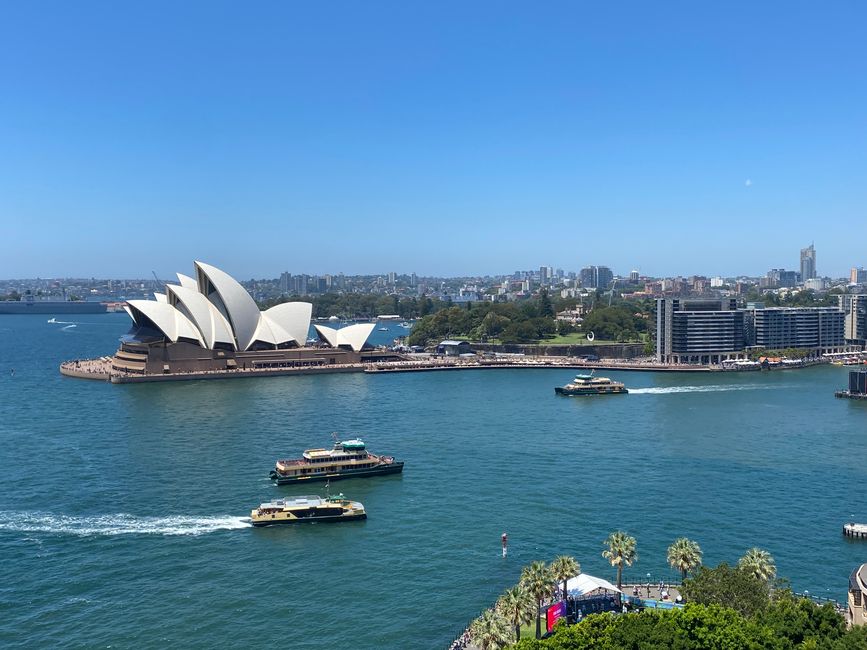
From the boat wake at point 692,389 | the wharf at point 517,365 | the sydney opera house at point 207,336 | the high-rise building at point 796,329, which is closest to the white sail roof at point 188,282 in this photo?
the sydney opera house at point 207,336

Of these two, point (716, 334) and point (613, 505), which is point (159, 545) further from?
point (716, 334)

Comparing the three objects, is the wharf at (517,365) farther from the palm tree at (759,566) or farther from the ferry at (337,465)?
the palm tree at (759,566)

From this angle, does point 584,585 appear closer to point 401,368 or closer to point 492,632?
point 492,632

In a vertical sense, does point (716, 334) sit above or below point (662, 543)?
above

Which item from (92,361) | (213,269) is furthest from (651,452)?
(92,361)

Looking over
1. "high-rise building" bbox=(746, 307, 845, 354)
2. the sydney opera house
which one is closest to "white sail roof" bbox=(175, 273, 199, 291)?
the sydney opera house

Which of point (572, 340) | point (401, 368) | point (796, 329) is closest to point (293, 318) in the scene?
Result: point (401, 368)
